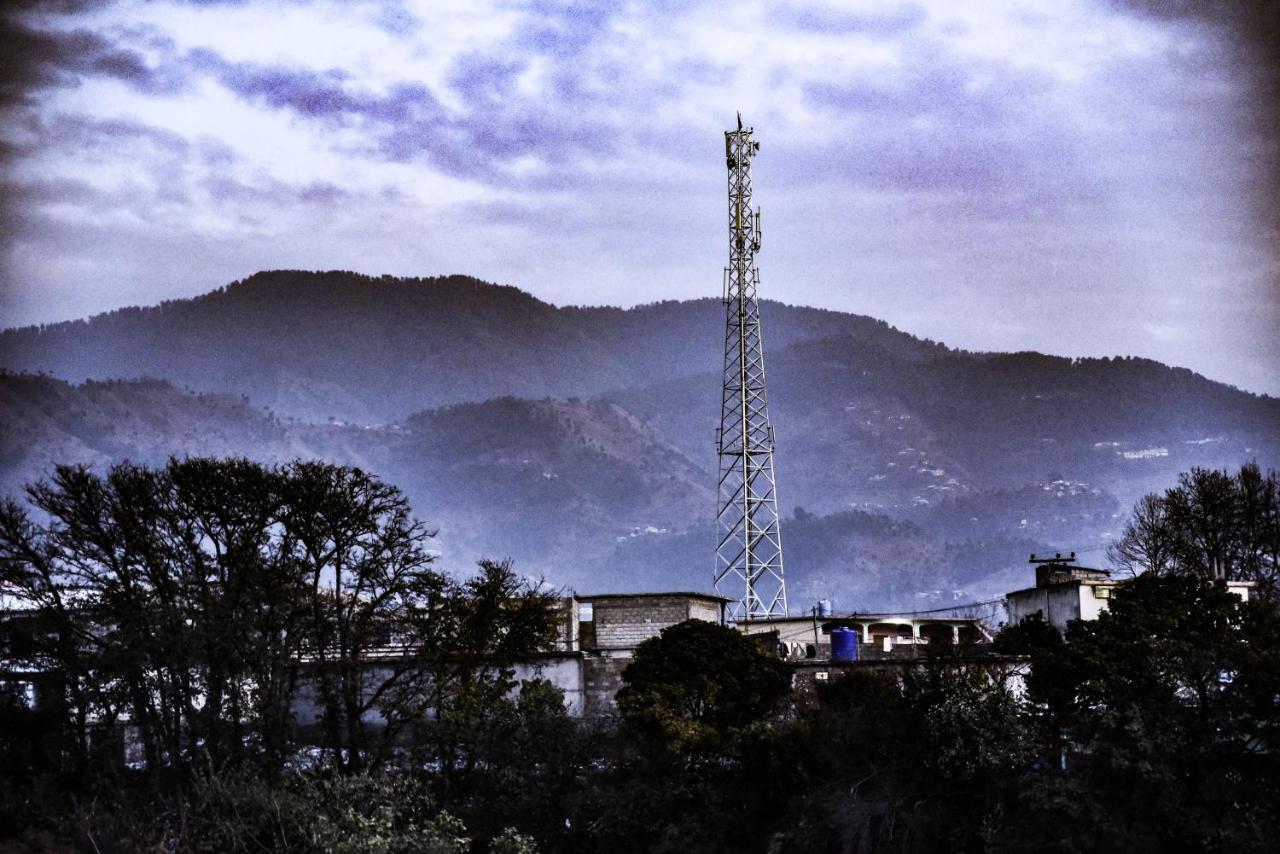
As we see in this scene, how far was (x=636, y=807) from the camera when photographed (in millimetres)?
51781

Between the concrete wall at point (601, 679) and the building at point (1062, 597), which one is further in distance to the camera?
the concrete wall at point (601, 679)

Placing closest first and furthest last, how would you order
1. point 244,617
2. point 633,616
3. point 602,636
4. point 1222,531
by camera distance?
point 244,617 → point 602,636 → point 633,616 → point 1222,531

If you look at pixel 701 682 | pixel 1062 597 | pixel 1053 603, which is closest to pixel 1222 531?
pixel 1053 603

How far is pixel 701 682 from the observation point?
56844 mm

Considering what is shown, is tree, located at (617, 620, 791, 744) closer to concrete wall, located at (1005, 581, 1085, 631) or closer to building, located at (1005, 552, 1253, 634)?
building, located at (1005, 552, 1253, 634)

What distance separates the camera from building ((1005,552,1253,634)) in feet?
200

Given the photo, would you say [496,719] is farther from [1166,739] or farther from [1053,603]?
[1053,603]

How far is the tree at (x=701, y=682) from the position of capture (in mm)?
55281

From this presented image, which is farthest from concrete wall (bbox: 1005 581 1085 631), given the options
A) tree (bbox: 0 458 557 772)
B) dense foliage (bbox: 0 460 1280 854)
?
tree (bbox: 0 458 557 772)

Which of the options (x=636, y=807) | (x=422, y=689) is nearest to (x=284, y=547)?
(x=422, y=689)

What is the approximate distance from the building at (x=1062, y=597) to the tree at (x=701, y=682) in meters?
9.99

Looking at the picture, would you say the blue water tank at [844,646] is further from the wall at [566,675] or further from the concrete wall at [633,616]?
the wall at [566,675]

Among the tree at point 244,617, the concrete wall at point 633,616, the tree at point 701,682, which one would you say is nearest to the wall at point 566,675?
the tree at point 244,617

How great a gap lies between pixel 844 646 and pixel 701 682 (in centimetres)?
1167
